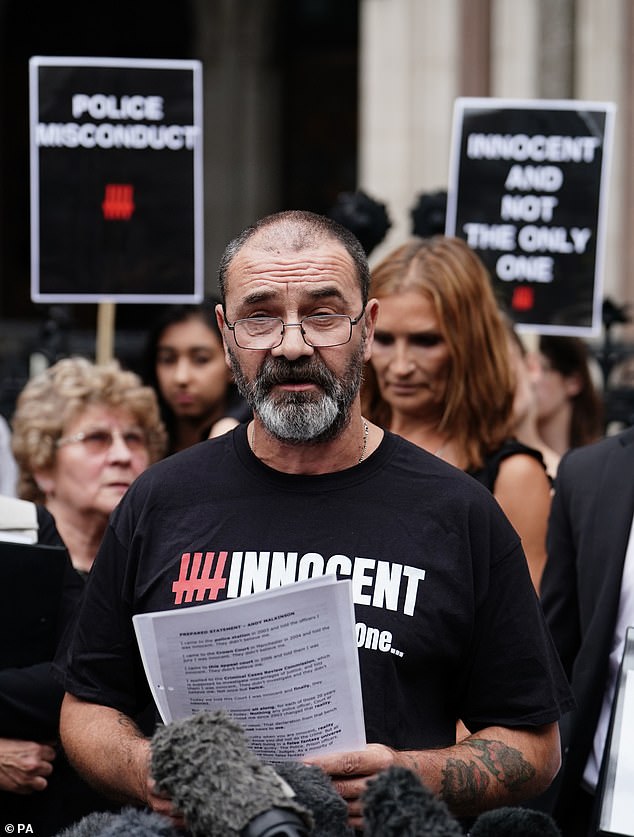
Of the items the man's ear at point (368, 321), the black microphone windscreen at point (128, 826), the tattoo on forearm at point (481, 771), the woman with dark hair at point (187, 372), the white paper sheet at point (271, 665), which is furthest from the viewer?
the woman with dark hair at point (187, 372)

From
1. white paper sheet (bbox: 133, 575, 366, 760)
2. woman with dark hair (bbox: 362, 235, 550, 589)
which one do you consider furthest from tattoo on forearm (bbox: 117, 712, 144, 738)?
woman with dark hair (bbox: 362, 235, 550, 589)

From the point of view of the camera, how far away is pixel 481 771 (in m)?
2.44

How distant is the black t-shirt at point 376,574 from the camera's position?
97.7 inches

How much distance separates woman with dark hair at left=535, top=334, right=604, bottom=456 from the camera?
6387 mm

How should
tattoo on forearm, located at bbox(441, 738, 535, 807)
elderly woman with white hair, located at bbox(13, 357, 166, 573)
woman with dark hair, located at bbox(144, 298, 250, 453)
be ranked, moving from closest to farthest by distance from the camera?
tattoo on forearm, located at bbox(441, 738, 535, 807) → elderly woman with white hair, located at bbox(13, 357, 166, 573) → woman with dark hair, located at bbox(144, 298, 250, 453)

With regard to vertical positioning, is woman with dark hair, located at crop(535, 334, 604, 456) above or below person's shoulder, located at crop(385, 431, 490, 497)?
below

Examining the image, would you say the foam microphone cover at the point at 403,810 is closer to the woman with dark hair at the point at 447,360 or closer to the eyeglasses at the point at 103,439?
the woman with dark hair at the point at 447,360

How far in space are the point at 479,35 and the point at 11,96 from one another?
30.5 feet

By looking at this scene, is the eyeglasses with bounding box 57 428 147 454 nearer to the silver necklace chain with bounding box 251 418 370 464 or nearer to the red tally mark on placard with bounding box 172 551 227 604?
the silver necklace chain with bounding box 251 418 370 464

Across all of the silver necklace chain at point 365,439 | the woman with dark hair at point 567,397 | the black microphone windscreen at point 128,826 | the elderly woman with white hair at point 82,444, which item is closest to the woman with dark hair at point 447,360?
the elderly woman with white hair at point 82,444

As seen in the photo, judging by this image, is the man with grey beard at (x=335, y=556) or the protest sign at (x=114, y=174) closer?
the man with grey beard at (x=335, y=556)

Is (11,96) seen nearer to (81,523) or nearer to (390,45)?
(390,45)

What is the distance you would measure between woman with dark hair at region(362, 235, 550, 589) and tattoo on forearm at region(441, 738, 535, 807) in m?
1.38

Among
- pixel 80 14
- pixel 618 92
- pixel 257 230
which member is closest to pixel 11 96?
pixel 80 14
